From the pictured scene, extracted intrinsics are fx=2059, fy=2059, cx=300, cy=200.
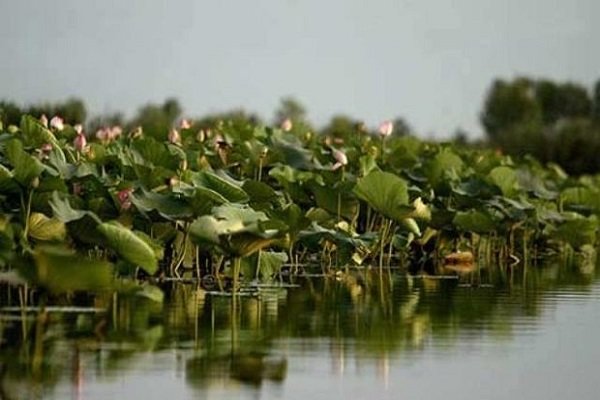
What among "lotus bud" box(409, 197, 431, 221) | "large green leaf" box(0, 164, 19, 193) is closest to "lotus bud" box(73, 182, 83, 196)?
"large green leaf" box(0, 164, 19, 193)

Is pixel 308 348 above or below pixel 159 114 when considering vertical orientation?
below

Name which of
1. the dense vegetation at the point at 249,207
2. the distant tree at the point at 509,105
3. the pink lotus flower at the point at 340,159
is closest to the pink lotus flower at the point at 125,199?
the dense vegetation at the point at 249,207

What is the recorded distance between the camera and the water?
5.77 metres

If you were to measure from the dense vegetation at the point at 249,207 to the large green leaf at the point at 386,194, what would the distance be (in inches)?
0.4

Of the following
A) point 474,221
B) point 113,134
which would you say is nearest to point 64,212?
point 113,134

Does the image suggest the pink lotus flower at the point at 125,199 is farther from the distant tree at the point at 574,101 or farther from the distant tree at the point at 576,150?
the distant tree at the point at 574,101

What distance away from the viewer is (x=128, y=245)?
24.8 feet

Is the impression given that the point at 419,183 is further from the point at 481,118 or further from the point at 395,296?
the point at 481,118

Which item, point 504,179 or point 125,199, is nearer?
point 125,199

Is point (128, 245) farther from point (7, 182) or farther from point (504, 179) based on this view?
point (504, 179)

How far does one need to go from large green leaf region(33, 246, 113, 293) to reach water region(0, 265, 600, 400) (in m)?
0.19

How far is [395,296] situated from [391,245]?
7.21ft

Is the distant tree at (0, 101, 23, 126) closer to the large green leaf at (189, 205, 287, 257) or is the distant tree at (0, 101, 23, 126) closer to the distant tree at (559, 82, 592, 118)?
the large green leaf at (189, 205, 287, 257)

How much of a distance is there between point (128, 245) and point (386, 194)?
3.12 m
